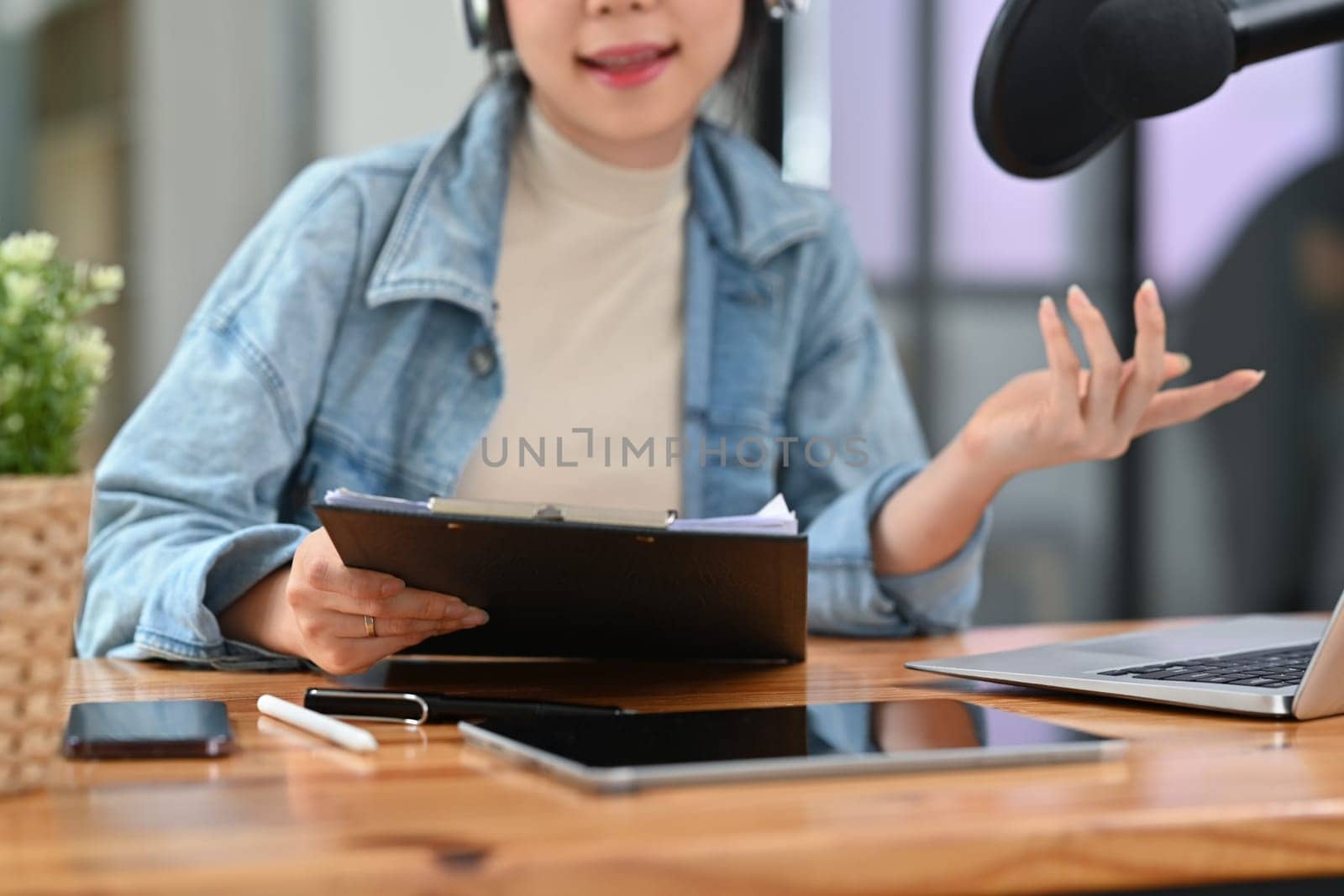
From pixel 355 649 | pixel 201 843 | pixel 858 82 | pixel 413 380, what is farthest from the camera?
pixel 858 82

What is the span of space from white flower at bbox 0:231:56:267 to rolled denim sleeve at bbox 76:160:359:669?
288mm

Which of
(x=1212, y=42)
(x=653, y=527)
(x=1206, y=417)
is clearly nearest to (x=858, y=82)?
(x=1206, y=417)

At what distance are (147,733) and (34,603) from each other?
4.6 inches

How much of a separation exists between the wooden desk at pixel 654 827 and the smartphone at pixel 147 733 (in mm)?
10

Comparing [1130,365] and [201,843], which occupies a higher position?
[1130,365]

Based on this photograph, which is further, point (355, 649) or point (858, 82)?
point (858, 82)

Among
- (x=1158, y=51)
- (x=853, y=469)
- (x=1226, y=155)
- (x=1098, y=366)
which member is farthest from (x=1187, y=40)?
(x=1226, y=155)

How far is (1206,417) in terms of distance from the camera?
3137mm

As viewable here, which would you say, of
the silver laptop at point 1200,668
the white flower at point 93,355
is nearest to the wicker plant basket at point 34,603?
the white flower at point 93,355

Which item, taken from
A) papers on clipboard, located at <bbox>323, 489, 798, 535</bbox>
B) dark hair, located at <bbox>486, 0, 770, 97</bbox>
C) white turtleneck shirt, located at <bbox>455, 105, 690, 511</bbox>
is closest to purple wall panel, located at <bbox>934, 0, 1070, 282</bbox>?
dark hair, located at <bbox>486, 0, 770, 97</bbox>

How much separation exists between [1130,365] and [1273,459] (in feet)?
7.57

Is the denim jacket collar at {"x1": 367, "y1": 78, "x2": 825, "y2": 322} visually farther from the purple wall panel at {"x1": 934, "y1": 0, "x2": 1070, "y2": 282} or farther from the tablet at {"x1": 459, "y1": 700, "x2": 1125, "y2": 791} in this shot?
the purple wall panel at {"x1": 934, "y1": 0, "x2": 1070, "y2": 282}

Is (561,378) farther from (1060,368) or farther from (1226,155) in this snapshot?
(1226,155)

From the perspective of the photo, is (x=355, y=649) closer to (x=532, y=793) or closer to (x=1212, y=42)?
(x=532, y=793)
